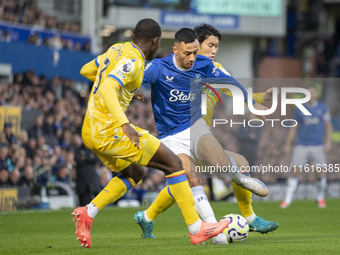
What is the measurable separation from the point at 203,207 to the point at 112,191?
97cm

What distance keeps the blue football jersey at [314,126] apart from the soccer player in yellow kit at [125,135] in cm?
832

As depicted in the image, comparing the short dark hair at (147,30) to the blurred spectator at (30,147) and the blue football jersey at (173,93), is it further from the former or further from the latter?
the blurred spectator at (30,147)

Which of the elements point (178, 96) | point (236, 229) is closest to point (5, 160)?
point (178, 96)

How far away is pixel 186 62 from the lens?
336 inches

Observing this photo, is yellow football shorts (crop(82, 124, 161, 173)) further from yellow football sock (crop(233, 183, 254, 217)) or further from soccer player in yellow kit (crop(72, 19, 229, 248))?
yellow football sock (crop(233, 183, 254, 217))

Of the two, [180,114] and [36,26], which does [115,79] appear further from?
[36,26]

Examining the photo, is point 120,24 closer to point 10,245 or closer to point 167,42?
point 167,42

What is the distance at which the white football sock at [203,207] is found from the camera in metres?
8.16

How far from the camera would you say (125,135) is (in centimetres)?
740

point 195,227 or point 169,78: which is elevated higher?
point 169,78

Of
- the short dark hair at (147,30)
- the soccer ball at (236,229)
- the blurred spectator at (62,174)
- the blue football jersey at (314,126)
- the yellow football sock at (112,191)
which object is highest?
the short dark hair at (147,30)

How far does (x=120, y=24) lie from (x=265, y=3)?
6.72 meters

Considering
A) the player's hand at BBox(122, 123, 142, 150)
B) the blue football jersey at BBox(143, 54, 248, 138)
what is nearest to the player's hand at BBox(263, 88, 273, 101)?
the blue football jersey at BBox(143, 54, 248, 138)

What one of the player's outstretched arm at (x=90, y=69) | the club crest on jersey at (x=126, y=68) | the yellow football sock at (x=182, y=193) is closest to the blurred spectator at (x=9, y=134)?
the player's outstretched arm at (x=90, y=69)
